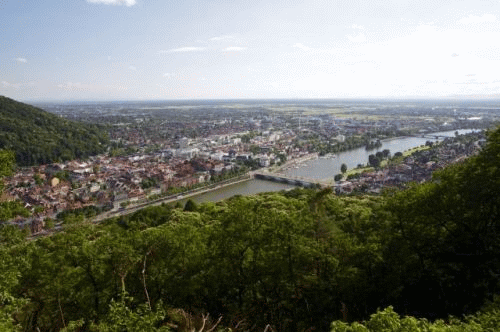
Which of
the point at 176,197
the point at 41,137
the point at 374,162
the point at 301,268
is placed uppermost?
the point at 301,268

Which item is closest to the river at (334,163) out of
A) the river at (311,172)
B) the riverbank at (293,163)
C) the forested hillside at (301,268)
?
the river at (311,172)

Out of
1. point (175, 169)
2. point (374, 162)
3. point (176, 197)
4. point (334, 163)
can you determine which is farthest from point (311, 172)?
point (176, 197)

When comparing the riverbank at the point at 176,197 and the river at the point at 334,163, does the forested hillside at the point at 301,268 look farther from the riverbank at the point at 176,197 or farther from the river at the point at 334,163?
the river at the point at 334,163

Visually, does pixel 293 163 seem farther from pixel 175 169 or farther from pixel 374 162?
pixel 175 169

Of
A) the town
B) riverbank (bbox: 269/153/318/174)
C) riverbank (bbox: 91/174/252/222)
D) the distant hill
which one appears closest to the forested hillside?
the town

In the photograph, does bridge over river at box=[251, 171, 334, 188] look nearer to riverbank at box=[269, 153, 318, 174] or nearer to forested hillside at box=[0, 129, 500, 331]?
riverbank at box=[269, 153, 318, 174]

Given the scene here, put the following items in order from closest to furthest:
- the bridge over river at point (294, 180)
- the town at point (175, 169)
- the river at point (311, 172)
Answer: the town at point (175, 169), the river at point (311, 172), the bridge over river at point (294, 180)
